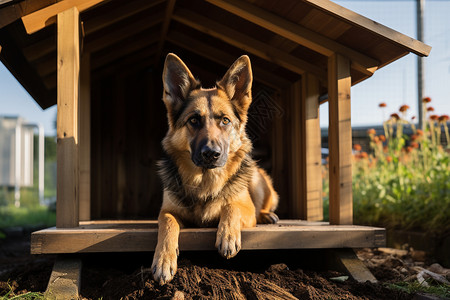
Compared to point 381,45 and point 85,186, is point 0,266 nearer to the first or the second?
point 85,186

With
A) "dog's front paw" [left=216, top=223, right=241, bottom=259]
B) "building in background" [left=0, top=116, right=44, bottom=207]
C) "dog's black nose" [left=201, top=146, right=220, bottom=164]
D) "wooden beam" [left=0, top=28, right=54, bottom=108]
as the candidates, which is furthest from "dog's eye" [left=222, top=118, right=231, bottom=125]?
"building in background" [left=0, top=116, right=44, bottom=207]

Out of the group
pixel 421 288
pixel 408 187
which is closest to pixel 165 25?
pixel 408 187

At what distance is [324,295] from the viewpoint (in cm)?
262

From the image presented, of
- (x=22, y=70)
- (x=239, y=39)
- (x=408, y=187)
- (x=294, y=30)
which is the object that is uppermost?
(x=239, y=39)

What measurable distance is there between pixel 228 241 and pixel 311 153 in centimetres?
249

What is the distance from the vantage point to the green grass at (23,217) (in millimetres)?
8125

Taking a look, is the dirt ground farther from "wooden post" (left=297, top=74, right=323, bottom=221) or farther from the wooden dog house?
"wooden post" (left=297, top=74, right=323, bottom=221)

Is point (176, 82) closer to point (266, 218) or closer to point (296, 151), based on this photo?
point (266, 218)

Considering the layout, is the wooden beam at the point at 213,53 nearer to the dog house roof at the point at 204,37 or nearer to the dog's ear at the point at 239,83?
the dog house roof at the point at 204,37

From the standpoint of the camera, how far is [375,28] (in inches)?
140

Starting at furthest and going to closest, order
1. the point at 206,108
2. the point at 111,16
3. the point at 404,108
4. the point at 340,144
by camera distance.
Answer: the point at 404,108, the point at 111,16, the point at 340,144, the point at 206,108

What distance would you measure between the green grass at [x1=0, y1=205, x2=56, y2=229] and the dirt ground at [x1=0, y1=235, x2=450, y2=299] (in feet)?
13.9

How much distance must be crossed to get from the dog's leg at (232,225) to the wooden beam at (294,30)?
5.56 feet

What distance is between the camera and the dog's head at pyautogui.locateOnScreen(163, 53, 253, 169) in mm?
3107
